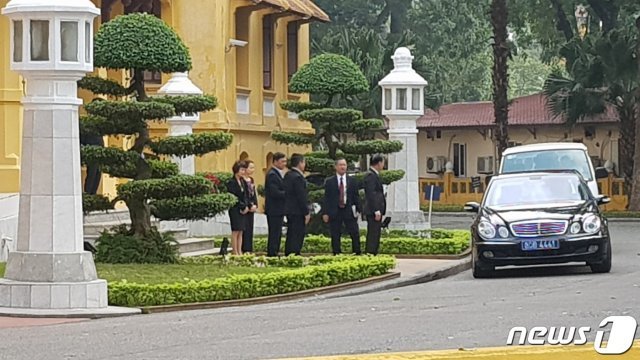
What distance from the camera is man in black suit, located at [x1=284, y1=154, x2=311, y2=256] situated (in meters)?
21.0

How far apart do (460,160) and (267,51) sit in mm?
19760

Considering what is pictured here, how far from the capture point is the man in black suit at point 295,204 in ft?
68.8

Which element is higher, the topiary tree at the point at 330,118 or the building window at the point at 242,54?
the building window at the point at 242,54

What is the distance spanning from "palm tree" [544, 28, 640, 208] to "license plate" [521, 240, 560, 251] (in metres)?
23.2

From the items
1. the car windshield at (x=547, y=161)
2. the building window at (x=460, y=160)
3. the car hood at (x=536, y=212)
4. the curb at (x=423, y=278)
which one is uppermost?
the building window at (x=460, y=160)

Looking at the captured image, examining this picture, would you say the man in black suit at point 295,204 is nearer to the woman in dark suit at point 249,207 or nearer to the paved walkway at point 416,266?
the woman in dark suit at point 249,207

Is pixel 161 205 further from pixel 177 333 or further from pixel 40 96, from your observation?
pixel 177 333

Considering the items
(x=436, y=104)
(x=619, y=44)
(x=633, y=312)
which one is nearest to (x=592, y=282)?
(x=633, y=312)

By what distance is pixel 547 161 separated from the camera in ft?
86.0

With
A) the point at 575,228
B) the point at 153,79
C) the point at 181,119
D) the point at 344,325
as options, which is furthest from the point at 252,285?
the point at 153,79

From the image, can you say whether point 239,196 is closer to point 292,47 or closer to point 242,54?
point 242,54

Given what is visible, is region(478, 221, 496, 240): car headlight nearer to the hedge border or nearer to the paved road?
the paved road

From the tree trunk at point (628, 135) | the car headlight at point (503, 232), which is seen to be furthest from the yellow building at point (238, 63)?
A: the car headlight at point (503, 232)

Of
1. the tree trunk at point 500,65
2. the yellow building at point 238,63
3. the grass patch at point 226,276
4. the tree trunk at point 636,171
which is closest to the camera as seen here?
the grass patch at point 226,276
